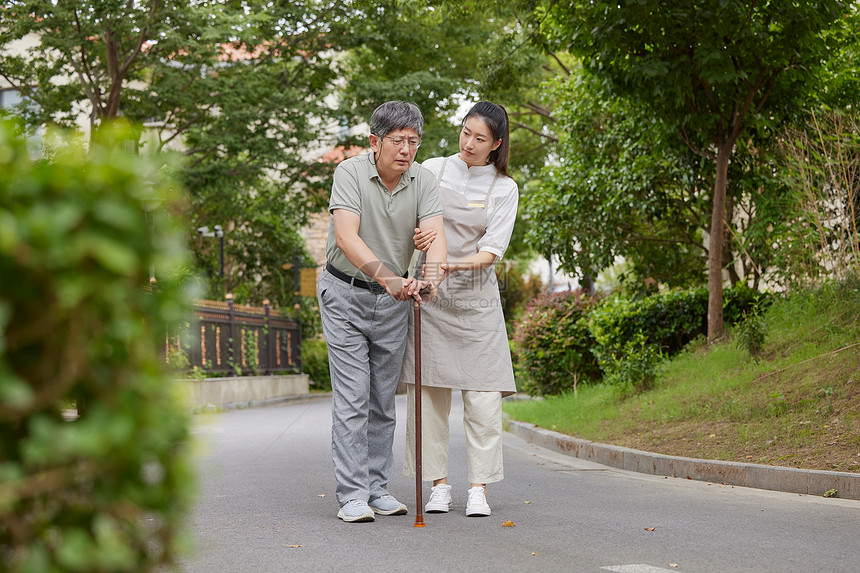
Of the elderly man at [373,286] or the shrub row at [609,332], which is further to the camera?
the shrub row at [609,332]

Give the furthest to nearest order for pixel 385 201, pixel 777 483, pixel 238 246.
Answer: pixel 238 246, pixel 777 483, pixel 385 201

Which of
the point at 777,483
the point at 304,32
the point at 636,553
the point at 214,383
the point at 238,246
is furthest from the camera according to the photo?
the point at 238,246

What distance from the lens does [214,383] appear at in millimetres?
16453

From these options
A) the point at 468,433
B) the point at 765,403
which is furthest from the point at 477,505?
the point at 765,403

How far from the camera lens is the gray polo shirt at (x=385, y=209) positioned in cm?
492

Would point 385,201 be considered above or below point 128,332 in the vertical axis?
above

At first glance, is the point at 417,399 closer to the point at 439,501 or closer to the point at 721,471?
the point at 439,501

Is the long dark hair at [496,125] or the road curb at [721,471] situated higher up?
the long dark hair at [496,125]

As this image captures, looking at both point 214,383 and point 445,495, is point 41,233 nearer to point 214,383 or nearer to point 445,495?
point 445,495

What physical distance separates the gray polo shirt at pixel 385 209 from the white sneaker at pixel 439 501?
1.23m

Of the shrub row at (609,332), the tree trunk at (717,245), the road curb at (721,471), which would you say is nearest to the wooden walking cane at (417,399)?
the road curb at (721,471)

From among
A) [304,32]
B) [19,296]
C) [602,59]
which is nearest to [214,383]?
[304,32]

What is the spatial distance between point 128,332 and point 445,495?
3.84m

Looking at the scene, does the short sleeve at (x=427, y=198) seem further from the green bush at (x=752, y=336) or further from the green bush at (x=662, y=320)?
the green bush at (x=662, y=320)
